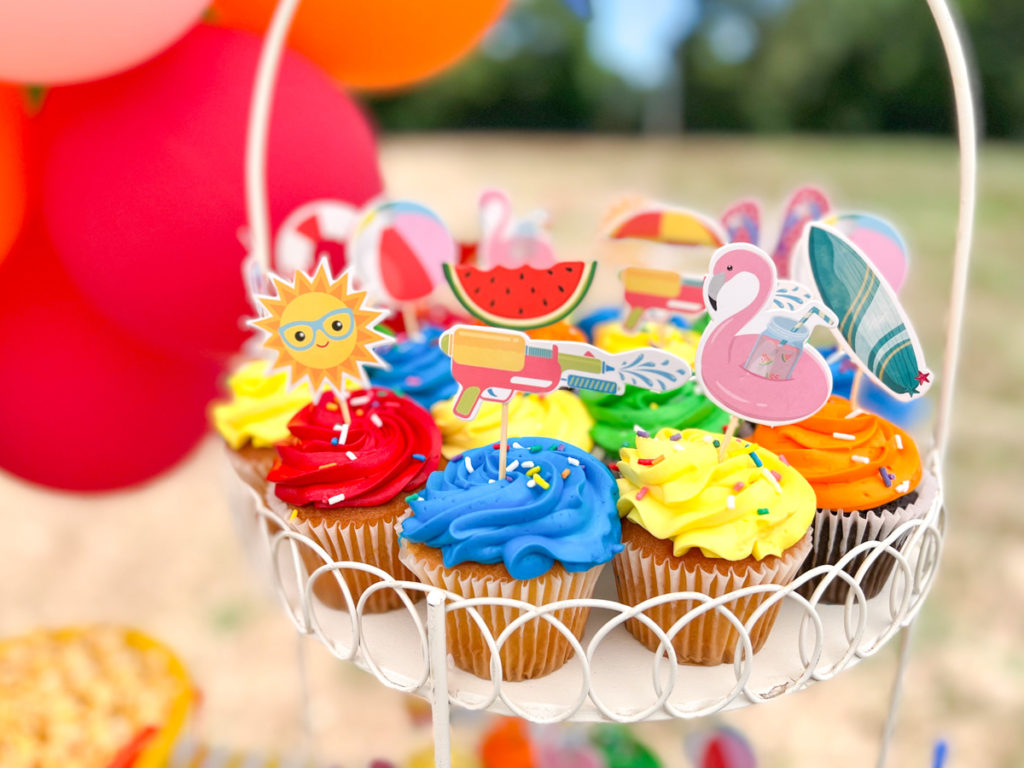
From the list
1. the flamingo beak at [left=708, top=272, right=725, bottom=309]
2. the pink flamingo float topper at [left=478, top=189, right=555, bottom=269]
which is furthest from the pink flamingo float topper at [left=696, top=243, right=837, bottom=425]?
the pink flamingo float topper at [left=478, top=189, right=555, bottom=269]

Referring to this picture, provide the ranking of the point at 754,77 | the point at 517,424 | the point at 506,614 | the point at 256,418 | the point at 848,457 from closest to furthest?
the point at 506,614 < the point at 848,457 < the point at 517,424 < the point at 256,418 < the point at 754,77

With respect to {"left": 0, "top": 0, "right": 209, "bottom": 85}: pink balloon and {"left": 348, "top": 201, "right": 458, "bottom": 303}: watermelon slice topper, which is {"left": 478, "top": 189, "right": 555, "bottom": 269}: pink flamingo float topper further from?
{"left": 0, "top": 0, "right": 209, "bottom": 85}: pink balloon

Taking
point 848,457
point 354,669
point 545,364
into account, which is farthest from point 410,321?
point 354,669

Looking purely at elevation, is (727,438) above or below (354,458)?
above

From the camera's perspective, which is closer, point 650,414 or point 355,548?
point 355,548

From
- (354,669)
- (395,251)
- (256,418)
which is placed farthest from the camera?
(354,669)

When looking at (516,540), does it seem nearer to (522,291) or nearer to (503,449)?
(503,449)

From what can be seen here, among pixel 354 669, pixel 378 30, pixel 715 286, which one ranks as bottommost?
pixel 354 669
